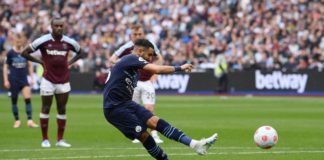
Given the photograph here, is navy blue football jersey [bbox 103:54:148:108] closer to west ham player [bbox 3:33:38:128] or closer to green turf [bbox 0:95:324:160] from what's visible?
green turf [bbox 0:95:324:160]

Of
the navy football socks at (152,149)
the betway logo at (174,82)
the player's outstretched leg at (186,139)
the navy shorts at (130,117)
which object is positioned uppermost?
the navy shorts at (130,117)

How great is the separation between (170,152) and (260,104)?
672 inches

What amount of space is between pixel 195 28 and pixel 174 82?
13.7 ft

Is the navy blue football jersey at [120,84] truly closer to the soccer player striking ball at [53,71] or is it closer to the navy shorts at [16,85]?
the soccer player striking ball at [53,71]

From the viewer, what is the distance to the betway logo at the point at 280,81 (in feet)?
129

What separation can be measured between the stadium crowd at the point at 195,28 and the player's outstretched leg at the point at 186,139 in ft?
89.7

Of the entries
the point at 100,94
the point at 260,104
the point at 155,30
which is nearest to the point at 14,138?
the point at 260,104

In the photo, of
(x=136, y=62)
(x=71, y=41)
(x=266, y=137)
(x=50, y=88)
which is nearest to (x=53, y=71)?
(x=50, y=88)

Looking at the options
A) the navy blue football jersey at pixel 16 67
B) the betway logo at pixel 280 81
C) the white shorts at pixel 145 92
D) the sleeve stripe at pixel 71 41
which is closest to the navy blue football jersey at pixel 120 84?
the sleeve stripe at pixel 71 41

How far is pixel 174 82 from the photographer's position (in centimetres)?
4106

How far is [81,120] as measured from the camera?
79.6 ft

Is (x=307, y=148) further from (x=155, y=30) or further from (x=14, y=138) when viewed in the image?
(x=155, y=30)

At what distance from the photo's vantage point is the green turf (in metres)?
15.1

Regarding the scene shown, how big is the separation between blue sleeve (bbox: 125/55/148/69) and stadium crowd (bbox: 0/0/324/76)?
27.1m
